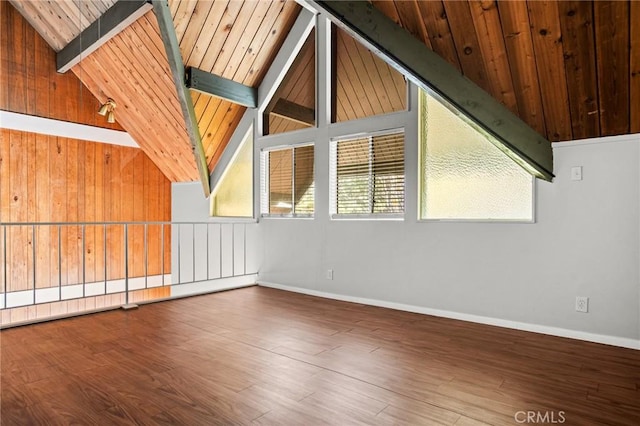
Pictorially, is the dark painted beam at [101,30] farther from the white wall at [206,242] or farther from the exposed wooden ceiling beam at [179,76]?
the white wall at [206,242]

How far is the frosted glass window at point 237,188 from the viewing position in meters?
5.65

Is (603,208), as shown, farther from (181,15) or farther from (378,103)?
(181,15)

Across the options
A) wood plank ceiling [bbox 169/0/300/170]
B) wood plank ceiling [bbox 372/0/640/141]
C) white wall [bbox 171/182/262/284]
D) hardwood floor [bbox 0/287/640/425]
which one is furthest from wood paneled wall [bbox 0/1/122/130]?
wood plank ceiling [bbox 372/0/640/141]

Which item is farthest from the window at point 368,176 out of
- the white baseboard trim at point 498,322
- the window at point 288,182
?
the white baseboard trim at point 498,322

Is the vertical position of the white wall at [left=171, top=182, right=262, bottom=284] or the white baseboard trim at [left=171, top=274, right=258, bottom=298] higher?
the white wall at [left=171, top=182, right=262, bottom=284]

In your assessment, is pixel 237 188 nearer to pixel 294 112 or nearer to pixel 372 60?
pixel 294 112

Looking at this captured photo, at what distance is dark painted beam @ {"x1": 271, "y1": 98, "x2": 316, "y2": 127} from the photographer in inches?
194

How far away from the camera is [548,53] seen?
8.00 feet

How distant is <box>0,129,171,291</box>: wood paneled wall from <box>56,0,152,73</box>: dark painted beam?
1.25 meters

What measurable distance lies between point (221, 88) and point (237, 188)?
1.56m

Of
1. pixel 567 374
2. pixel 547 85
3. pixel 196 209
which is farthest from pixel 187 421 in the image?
pixel 196 209

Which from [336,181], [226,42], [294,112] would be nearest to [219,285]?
[336,181]

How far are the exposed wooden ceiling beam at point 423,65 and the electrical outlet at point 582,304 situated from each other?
52.9 inches

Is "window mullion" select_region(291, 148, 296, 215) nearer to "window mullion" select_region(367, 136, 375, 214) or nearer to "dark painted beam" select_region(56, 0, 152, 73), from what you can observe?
"window mullion" select_region(367, 136, 375, 214)
